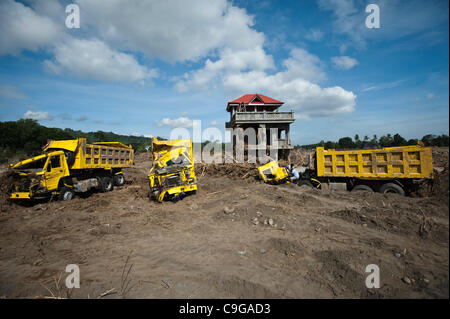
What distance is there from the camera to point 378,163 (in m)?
7.46

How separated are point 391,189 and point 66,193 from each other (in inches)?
495

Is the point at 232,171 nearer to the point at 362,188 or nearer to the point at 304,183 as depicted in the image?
the point at 304,183

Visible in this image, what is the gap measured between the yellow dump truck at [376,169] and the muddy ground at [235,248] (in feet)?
2.52

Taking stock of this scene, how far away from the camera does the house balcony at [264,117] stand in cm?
1730

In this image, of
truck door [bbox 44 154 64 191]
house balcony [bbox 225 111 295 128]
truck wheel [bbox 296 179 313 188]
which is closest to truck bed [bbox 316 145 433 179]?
truck wheel [bbox 296 179 313 188]

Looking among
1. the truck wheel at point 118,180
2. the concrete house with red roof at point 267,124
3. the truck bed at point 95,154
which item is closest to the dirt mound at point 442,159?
the concrete house with red roof at point 267,124

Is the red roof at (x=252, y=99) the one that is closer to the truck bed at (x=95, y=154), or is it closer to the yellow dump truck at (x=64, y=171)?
the truck bed at (x=95, y=154)

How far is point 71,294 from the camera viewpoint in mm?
2809

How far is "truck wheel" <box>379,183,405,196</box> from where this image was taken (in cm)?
704

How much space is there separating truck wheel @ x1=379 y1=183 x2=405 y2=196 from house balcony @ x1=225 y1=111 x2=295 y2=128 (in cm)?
1083

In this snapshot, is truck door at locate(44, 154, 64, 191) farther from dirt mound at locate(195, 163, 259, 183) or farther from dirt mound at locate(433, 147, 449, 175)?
dirt mound at locate(433, 147, 449, 175)

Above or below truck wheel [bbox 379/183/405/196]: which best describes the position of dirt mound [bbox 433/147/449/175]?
above
